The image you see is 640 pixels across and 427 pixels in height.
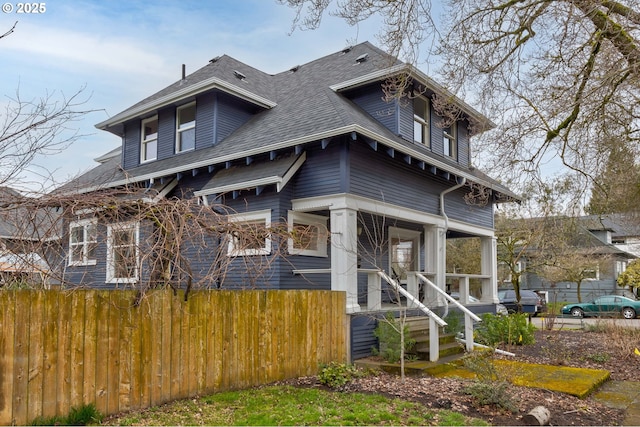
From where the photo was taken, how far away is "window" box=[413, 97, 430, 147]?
1281 centimetres

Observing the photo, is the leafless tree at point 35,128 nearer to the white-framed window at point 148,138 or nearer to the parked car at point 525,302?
the white-framed window at point 148,138

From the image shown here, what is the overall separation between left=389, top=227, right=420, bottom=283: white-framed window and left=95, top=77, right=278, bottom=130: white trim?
5207 mm

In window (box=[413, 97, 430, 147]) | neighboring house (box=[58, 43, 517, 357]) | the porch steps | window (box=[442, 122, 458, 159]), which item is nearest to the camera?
the porch steps

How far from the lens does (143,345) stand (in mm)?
5930

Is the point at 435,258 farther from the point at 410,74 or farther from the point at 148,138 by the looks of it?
the point at 148,138

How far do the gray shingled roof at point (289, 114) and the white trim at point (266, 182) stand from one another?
1.66 ft

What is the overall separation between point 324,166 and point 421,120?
13.9 ft

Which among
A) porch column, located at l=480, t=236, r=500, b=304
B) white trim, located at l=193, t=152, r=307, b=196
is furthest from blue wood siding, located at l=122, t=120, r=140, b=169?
porch column, located at l=480, t=236, r=500, b=304

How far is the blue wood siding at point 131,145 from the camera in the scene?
14.6m

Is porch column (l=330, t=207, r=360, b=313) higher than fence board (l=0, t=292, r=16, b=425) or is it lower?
higher

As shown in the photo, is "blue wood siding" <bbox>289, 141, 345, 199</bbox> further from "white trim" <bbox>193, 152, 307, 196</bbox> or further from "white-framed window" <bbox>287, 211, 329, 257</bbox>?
"white-framed window" <bbox>287, 211, 329, 257</bbox>

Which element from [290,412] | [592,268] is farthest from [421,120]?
[592,268]

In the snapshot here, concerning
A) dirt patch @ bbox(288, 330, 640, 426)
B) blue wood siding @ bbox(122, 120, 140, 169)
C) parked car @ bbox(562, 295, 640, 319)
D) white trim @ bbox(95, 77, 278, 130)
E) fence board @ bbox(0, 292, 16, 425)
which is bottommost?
parked car @ bbox(562, 295, 640, 319)

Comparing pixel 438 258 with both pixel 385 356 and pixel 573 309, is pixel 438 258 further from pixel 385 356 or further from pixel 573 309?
pixel 573 309
